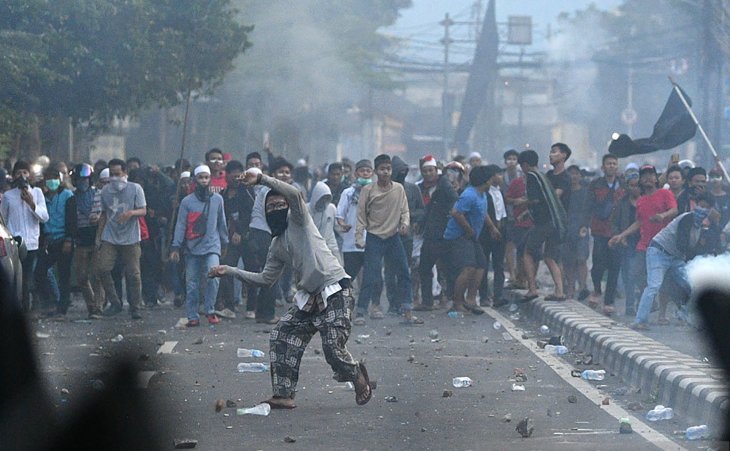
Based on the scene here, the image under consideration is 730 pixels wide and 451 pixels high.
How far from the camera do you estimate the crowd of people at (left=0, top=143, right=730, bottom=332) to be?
50.6 ft

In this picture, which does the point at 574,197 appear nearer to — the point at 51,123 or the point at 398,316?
the point at 398,316

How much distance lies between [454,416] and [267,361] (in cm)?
345

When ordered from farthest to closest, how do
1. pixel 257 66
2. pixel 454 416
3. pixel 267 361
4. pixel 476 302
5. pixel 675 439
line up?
pixel 257 66
pixel 476 302
pixel 267 361
pixel 454 416
pixel 675 439

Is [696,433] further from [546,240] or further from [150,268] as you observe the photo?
[150,268]

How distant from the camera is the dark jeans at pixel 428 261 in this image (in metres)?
17.2

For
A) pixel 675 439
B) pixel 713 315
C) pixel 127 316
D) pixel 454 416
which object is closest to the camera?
pixel 675 439

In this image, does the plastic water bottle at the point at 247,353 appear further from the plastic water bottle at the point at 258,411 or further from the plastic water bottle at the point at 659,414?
the plastic water bottle at the point at 659,414

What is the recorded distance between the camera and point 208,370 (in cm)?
1161

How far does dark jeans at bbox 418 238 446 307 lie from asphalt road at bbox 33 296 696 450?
5.33ft

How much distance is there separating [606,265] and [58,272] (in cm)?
629

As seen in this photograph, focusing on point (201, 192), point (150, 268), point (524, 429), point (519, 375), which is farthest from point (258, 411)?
point (150, 268)

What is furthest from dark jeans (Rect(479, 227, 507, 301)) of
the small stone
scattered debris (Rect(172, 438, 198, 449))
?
scattered debris (Rect(172, 438, 198, 449))

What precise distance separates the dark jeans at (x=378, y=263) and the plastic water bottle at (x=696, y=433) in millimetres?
7515

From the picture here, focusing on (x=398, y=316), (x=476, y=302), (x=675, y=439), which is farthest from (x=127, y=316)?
(x=675, y=439)
